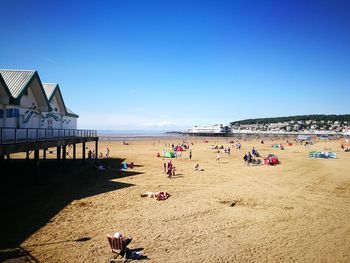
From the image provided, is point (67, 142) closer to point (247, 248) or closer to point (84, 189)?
point (84, 189)

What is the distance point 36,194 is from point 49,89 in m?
10.8

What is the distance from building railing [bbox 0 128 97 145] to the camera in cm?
1421

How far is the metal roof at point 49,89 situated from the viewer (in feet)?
75.3

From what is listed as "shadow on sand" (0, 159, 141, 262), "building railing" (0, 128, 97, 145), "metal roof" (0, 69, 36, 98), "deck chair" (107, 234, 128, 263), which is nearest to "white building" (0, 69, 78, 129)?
"metal roof" (0, 69, 36, 98)

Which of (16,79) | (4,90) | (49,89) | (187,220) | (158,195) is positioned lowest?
(187,220)

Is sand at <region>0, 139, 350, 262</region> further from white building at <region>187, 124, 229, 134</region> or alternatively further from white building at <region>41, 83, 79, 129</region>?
white building at <region>187, 124, 229, 134</region>

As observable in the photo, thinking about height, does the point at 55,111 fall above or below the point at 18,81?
below

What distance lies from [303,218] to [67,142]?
18855mm

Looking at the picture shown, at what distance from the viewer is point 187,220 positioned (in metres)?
12.4

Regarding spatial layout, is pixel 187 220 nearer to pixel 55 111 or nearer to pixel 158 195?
pixel 158 195

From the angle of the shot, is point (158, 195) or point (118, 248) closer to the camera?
point (118, 248)

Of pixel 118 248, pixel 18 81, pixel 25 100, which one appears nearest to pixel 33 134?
pixel 25 100

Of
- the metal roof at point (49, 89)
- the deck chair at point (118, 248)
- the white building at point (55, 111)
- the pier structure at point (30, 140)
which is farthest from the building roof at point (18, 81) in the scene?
the deck chair at point (118, 248)

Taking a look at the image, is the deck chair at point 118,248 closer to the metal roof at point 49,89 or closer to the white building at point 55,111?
the white building at point 55,111
